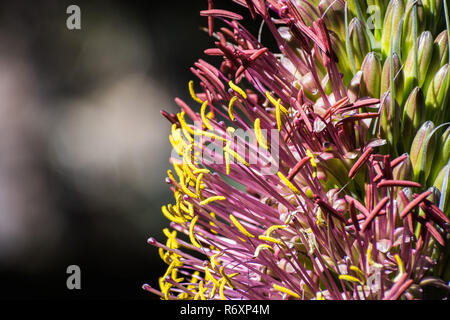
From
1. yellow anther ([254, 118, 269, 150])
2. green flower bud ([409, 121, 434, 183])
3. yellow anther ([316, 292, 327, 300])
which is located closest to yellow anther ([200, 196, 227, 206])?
yellow anther ([254, 118, 269, 150])

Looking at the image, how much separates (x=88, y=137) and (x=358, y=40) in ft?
8.61

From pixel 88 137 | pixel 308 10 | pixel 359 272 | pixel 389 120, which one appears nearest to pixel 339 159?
pixel 389 120

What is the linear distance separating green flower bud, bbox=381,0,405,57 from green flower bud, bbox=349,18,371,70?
0.04 metres

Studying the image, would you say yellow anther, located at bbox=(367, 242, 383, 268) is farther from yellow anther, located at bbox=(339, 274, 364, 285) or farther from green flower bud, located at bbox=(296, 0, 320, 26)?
green flower bud, located at bbox=(296, 0, 320, 26)

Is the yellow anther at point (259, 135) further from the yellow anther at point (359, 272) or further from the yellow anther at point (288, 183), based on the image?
the yellow anther at point (359, 272)

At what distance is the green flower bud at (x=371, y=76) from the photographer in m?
1.00

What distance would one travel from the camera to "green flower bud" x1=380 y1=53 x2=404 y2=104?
3.26ft

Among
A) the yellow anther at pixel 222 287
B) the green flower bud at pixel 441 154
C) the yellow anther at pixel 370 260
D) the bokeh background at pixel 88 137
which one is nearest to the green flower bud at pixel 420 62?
the green flower bud at pixel 441 154

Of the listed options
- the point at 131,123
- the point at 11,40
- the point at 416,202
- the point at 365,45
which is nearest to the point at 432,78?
the point at 365,45

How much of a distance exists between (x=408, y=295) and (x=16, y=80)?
3.04 metres

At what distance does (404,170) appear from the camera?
94cm

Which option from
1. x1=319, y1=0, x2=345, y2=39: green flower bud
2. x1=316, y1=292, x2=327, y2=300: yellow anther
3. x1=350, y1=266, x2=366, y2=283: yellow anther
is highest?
x1=319, y1=0, x2=345, y2=39: green flower bud

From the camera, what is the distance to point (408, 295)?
888mm

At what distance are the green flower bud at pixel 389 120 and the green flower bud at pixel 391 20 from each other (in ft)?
0.44
